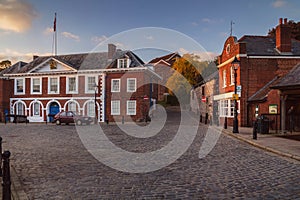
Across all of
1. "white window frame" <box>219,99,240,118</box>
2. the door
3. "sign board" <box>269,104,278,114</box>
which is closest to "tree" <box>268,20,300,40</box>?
"white window frame" <box>219,99,240,118</box>

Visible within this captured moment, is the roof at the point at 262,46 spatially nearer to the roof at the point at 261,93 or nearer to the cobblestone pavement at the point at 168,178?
the roof at the point at 261,93

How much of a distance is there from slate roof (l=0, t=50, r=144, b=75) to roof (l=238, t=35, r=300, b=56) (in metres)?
12.9

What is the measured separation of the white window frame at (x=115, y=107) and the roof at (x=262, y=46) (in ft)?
50.6

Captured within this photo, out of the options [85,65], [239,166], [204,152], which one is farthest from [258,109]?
[85,65]

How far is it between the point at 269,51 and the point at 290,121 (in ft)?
24.6

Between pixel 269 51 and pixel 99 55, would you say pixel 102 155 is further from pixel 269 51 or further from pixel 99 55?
pixel 99 55

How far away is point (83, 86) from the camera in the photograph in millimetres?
36094

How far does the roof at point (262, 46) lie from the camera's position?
24578mm

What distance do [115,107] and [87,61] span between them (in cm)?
769

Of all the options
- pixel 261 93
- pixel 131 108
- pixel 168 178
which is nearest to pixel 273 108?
pixel 261 93

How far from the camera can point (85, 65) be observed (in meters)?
37.0

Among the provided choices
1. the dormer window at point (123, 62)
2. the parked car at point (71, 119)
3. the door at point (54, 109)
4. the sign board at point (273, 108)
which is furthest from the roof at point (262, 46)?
the door at point (54, 109)

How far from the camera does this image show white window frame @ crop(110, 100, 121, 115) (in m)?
34.6

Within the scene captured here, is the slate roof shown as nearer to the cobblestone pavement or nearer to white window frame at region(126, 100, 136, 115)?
white window frame at region(126, 100, 136, 115)
